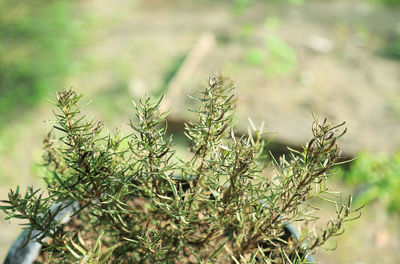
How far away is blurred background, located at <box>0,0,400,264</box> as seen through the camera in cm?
334

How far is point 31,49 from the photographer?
4.98m

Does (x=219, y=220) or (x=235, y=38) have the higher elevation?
(x=235, y=38)

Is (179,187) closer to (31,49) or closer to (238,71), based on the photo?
(238,71)

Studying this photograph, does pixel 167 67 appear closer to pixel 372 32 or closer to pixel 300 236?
pixel 372 32

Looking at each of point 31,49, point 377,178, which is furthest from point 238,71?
point 31,49

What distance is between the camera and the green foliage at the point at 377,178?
3191 mm

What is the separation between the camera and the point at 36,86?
4.34m

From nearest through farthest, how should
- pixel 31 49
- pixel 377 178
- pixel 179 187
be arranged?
pixel 179 187 < pixel 377 178 < pixel 31 49

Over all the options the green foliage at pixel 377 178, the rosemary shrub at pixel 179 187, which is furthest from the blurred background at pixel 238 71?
the rosemary shrub at pixel 179 187

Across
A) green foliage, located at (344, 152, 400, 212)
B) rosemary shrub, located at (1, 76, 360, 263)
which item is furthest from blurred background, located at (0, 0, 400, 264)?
rosemary shrub, located at (1, 76, 360, 263)

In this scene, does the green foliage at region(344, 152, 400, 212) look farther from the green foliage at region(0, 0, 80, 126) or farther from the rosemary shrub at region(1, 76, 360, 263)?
the green foliage at region(0, 0, 80, 126)

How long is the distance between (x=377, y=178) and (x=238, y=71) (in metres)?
1.88

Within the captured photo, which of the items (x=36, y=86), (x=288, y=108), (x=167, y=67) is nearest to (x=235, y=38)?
(x=167, y=67)

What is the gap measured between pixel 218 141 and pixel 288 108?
301 centimetres
